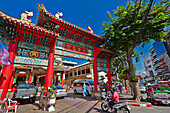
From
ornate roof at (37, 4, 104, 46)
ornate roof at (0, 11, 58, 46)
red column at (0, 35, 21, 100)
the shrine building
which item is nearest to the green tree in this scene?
the shrine building

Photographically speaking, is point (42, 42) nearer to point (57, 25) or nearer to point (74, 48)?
point (57, 25)

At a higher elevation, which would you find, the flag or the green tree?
the green tree

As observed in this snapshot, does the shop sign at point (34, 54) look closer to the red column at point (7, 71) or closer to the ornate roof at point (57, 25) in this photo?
the red column at point (7, 71)

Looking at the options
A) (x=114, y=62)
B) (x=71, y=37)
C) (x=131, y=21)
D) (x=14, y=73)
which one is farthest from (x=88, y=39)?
(x=14, y=73)

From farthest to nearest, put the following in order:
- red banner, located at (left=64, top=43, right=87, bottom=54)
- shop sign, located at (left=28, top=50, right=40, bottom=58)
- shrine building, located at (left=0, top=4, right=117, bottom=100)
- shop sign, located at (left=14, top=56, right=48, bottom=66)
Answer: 1. red banner, located at (left=64, top=43, right=87, bottom=54)
2. shop sign, located at (left=28, top=50, right=40, bottom=58)
3. shop sign, located at (left=14, top=56, right=48, bottom=66)
4. shrine building, located at (left=0, top=4, right=117, bottom=100)

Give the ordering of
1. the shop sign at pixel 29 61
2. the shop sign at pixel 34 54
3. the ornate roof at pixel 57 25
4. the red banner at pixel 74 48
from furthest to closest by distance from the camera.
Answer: the red banner at pixel 74 48 → the ornate roof at pixel 57 25 → the shop sign at pixel 34 54 → the shop sign at pixel 29 61

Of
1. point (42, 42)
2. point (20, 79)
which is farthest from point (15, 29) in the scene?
point (20, 79)

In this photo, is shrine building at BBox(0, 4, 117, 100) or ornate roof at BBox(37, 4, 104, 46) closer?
shrine building at BBox(0, 4, 117, 100)

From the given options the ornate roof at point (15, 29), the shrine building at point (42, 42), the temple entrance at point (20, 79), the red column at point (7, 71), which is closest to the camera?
the red column at point (7, 71)

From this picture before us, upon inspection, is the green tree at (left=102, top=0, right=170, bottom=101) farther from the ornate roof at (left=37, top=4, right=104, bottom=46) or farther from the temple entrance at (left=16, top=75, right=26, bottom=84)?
the temple entrance at (left=16, top=75, right=26, bottom=84)

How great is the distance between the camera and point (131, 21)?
8680mm

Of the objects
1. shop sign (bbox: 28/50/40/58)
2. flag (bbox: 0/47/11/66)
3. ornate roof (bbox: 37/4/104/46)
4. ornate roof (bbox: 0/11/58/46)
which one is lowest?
flag (bbox: 0/47/11/66)

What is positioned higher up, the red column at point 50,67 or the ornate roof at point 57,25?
the ornate roof at point 57,25

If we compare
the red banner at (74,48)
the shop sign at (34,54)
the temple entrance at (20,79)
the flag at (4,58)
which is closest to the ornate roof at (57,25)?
the red banner at (74,48)
